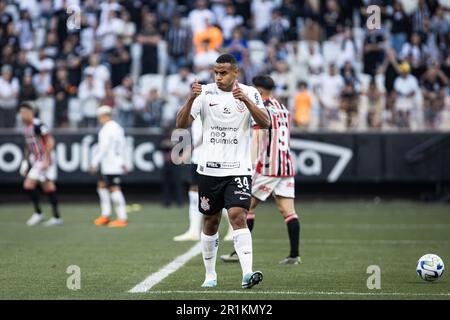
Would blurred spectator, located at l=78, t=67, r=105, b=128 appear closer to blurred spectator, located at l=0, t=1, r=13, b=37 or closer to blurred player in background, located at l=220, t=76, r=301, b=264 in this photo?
blurred spectator, located at l=0, t=1, r=13, b=37

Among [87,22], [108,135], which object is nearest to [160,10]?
[87,22]

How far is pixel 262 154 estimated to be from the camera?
40.1 feet

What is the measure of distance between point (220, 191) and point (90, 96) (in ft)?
46.5

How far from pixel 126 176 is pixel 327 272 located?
525 inches

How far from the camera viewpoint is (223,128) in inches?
368

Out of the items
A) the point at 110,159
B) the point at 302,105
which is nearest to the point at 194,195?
the point at 110,159

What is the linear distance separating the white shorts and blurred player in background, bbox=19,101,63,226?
7043 millimetres

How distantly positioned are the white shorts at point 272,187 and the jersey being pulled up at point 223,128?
2.76 m

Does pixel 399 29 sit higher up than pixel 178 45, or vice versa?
pixel 399 29

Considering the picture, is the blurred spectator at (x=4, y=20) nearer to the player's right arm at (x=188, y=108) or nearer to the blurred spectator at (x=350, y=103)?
the blurred spectator at (x=350, y=103)

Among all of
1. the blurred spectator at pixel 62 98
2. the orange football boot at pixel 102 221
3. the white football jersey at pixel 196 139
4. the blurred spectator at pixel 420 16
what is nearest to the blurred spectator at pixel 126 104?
the blurred spectator at pixel 62 98

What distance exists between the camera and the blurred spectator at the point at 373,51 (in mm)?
24500

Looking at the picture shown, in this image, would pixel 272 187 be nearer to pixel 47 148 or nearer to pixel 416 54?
pixel 47 148
